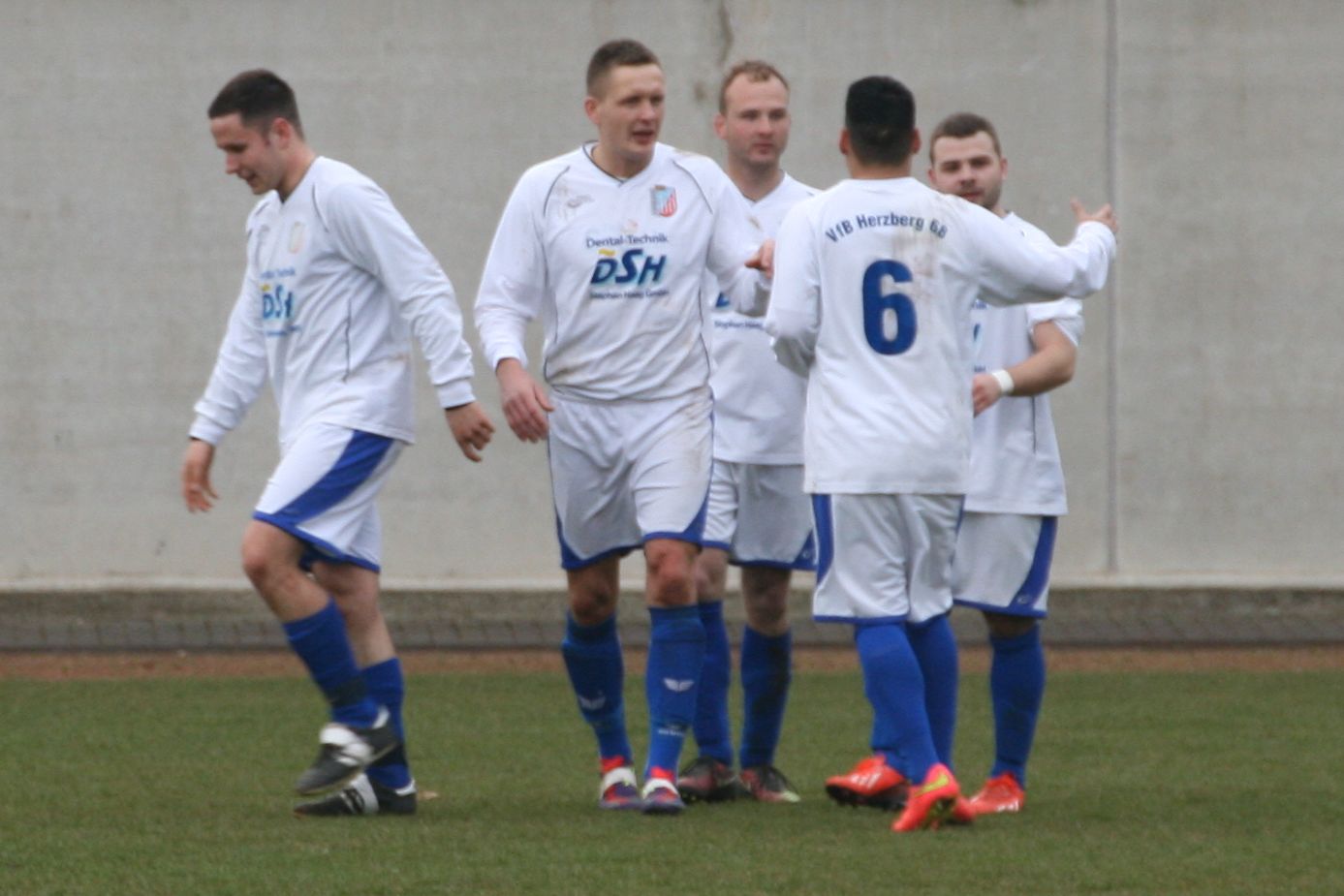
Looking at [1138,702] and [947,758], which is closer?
[947,758]

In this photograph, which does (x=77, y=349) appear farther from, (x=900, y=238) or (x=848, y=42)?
(x=900, y=238)

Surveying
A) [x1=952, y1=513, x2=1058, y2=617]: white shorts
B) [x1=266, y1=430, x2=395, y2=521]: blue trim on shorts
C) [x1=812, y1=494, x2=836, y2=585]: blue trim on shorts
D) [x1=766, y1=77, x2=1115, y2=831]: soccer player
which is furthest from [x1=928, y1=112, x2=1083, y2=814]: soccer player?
[x1=266, y1=430, x2=395, y2=521]: blue trim on shorts

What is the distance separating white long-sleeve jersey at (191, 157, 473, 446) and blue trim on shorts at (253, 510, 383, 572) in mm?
318

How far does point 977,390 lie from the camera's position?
645 cm

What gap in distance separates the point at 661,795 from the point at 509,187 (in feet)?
25.0

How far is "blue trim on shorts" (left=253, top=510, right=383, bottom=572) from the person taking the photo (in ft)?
20.8

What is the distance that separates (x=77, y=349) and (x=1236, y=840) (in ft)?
30.2

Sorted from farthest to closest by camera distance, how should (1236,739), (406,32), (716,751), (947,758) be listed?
(406,32) → (1236,739) → (716,751) → (947,758)

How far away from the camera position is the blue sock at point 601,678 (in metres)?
6.88

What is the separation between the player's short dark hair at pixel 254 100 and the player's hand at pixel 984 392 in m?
2.00

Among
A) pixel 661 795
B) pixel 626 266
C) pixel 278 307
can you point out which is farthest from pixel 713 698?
pixel 278 307

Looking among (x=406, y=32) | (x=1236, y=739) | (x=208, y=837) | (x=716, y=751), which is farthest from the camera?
(x=406, y=32)

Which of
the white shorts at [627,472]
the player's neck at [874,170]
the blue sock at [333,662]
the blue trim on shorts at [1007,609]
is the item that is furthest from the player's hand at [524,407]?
the blue trim on shorts at [1007,609]

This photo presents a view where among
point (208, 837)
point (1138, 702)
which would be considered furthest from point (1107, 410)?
point (208, 837)
